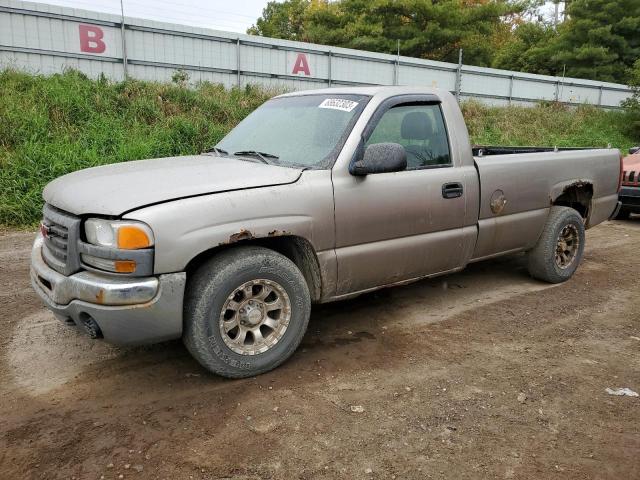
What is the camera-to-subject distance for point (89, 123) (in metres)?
10.3

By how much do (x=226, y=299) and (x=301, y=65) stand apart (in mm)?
14390

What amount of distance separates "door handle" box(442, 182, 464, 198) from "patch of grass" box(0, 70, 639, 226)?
6.29m

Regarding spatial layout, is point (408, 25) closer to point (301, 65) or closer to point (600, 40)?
point (600, 40)

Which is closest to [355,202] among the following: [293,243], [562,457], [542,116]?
[293,243]

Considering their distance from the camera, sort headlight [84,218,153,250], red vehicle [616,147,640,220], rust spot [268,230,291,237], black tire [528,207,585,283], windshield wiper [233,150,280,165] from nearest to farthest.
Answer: headlight [84,218,153,250] → rust spot [268,230,291,237] → windshield wiper [233,150,280,165] → black tire [528,207,585,283] → red vehicle [616,147,640,220]

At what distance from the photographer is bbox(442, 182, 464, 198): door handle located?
3.95 m

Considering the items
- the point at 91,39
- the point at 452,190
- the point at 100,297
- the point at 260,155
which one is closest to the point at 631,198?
the point at 452,190

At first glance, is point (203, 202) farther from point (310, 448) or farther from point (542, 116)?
point (542, 116)

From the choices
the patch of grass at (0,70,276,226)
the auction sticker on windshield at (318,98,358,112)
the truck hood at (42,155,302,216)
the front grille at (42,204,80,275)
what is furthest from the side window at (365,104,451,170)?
the patch of grass at (0,70,276,226)

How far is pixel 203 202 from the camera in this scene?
9.42 feet

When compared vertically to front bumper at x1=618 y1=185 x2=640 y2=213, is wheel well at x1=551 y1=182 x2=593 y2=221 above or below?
above

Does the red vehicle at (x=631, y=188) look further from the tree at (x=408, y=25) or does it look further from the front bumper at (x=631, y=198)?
the tree at (x=408, y=25)

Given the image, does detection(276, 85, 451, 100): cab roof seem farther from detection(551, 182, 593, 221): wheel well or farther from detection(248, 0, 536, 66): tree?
detection(248, 0, 536, 66): tree

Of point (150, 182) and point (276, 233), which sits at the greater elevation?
point (150, 182)
